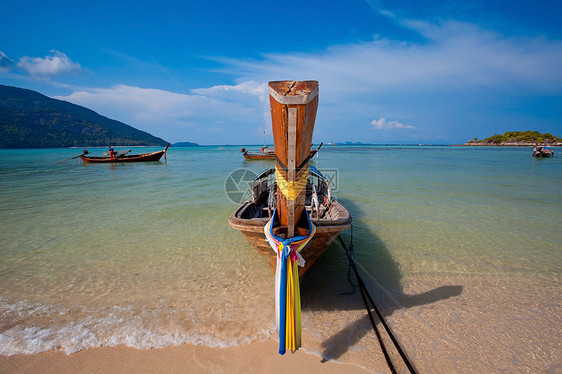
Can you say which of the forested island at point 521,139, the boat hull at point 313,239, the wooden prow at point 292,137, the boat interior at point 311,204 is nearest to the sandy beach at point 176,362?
the boat hull at point 313,239

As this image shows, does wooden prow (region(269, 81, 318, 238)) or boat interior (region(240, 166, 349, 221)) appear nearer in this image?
wooden prow (region(269, 81, 318, 238))

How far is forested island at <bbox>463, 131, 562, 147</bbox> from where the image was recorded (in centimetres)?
9088

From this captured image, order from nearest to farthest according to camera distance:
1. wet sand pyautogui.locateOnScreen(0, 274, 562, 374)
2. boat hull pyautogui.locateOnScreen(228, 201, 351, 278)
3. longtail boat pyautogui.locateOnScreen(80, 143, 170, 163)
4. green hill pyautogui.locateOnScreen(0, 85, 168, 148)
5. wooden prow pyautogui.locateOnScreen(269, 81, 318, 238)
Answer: wooden prow pyautogui.locateOnScreen(269, 81, 318, 238) → wet sand pyautogui.locateOnScreen(0, 274, 562, 374) → boat hull pyautogui.locateOnScreen(228, 201, 351, 278) → longtail boat pyautogui.locateOnScreen(80, 143, 170, 163) → green hill pyautogui.locateOnScreen(0, 85, 168, 148)

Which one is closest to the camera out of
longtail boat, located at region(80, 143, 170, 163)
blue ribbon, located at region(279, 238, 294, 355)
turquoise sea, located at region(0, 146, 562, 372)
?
blue ribbon, located at region(279, 238, 294, 355)

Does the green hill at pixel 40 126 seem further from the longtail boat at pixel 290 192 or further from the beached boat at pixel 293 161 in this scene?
the longtail boat at pixel 290 192

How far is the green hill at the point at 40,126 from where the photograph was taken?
357 feet

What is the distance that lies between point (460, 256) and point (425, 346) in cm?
359

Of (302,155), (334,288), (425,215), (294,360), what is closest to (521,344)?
(334,288)

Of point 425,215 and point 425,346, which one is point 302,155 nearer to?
point 425,346

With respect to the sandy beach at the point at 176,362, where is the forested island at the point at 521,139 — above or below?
above

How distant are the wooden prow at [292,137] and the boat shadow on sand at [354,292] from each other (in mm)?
1706

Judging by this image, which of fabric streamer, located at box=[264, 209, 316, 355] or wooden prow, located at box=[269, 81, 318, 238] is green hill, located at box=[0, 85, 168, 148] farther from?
fabric streamer, located at box=[264, 209, 316, 355]

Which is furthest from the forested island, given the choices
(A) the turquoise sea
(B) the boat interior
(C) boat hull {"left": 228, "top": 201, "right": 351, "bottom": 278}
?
(C) boat hull {"left": 228, "top": 201, "right": 351, "bottom": 278}

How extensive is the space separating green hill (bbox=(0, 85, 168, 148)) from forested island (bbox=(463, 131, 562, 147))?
663 feet
